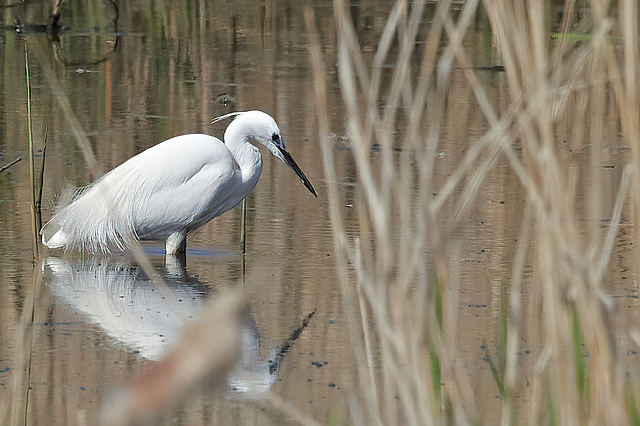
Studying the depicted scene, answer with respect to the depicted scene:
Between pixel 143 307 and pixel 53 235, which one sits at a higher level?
pixel 53 235

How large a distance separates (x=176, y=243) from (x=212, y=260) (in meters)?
0.19

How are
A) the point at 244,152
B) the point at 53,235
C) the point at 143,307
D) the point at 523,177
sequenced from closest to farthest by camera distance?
the point at 523,177 < the point at 143,307 < the point at 53,235 < the point at 244,152

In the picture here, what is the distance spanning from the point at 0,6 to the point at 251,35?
2.46 meters

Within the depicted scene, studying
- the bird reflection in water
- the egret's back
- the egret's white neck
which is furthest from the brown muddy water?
the egret's white neck

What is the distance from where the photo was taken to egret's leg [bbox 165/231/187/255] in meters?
4.22

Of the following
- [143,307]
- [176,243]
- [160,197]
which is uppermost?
[160,197]

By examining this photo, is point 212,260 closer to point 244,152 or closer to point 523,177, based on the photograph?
point 244,152

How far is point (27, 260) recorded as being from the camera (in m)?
3.93

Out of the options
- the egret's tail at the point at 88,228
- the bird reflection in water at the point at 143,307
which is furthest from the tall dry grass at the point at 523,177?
the egret's tail at the point at 88,228

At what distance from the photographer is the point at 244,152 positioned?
4.45 meters

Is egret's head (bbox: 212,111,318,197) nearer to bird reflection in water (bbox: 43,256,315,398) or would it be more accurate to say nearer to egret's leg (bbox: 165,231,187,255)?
egret's leg (bbox: 165,231,187,255)

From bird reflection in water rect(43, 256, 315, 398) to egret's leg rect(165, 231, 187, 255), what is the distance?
0.24 feet

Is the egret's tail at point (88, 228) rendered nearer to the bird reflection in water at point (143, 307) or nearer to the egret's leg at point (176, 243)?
the bird reflection in water at point (143, 307)

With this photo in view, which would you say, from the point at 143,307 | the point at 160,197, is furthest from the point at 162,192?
the point at 143,307
